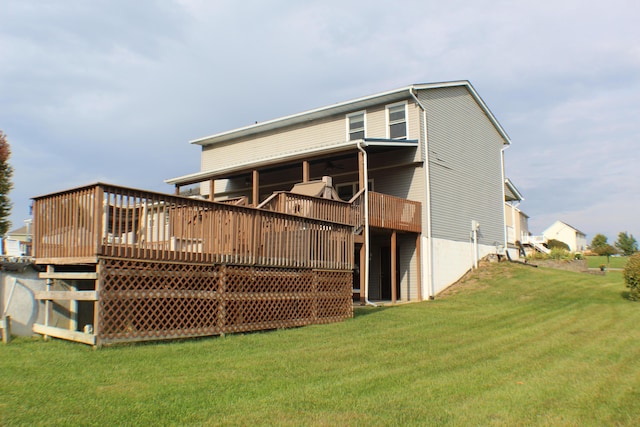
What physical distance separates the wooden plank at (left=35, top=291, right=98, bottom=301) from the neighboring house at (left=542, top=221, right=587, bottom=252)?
2698 inches

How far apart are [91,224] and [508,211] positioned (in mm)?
23383

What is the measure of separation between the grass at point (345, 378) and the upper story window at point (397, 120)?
9247 millimetres

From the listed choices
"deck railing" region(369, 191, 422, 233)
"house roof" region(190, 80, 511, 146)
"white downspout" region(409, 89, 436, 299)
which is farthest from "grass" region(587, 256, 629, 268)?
"deck railing" region(369, 191, 422, 233)

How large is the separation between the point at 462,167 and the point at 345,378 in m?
15.4

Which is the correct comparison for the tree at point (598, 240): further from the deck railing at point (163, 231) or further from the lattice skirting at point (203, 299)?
the deck railing at point (163, 231)

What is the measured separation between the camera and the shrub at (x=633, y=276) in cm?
1306

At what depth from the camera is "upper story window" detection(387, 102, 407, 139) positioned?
17.4 meters

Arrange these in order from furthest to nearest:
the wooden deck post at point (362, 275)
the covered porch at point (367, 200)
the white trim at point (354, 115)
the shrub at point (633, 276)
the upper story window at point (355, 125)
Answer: the upper story window at point (355, 125)
the white trim at point (354, 115)
the covered porch at point (367, 200)
the wooden deck post at point (362, 275)
the shrub at point (633, 276)

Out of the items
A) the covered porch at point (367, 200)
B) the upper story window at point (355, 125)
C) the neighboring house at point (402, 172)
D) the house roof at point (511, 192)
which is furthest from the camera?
the house roof at point (511, 192)

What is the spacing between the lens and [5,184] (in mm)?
16828

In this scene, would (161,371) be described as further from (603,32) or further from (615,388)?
(603,32)

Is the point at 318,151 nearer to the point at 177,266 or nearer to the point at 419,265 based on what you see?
the point at 419,265

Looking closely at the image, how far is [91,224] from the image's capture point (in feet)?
23.3

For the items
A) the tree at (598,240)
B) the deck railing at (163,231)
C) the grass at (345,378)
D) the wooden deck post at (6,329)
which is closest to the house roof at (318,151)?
the deck railing at (163,231)
